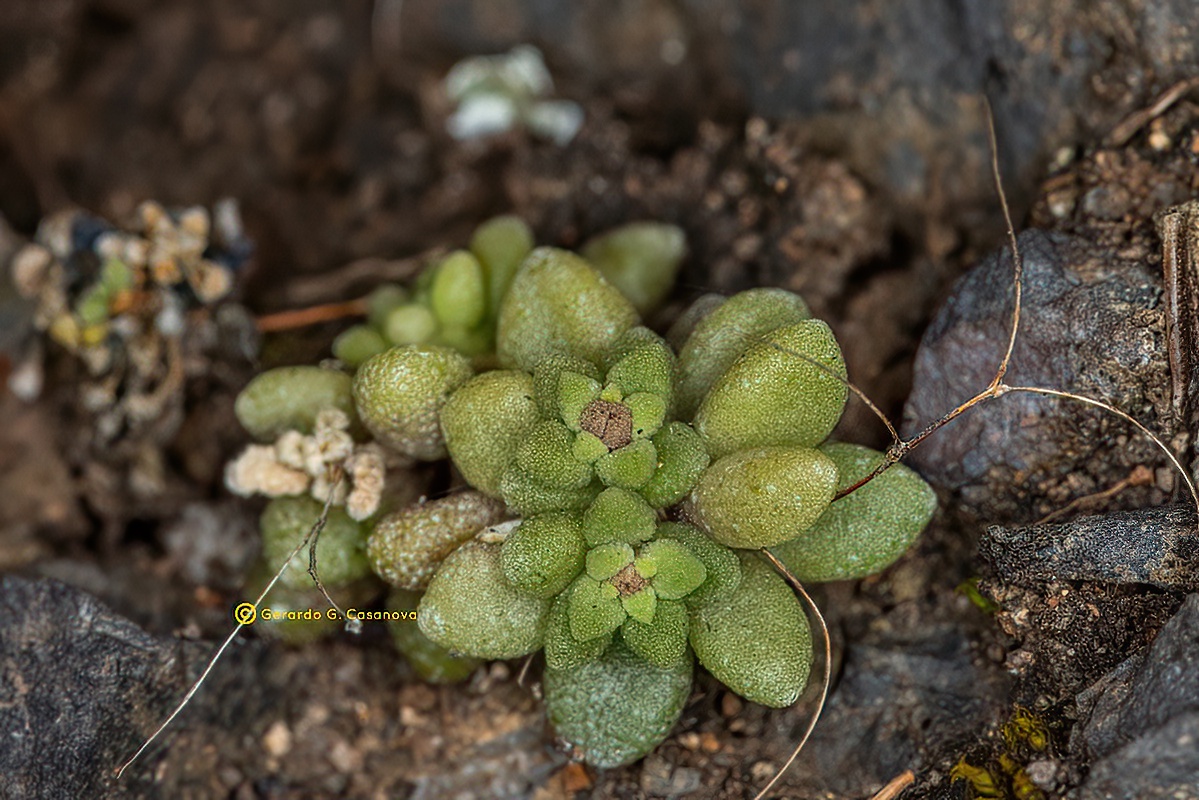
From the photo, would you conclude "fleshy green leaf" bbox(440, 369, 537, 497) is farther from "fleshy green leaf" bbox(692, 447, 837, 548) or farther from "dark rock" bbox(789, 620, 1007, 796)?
"dark rock" bbox(789, 620, 1007, 796)

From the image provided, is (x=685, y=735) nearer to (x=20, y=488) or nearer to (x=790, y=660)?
(x=790, y=660)

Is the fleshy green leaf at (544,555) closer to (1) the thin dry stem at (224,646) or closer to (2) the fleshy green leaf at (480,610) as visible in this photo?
(2) the fleshy green leaf at (480,610)

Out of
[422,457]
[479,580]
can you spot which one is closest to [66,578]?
[422,457]

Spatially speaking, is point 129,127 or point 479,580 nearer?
point 479,580

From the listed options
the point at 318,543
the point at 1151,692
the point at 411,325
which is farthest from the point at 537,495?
the point at 1151,692

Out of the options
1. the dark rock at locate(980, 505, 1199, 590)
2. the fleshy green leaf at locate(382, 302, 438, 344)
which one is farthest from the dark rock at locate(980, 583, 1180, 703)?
the fleshy green leaf at locate(382, 302, 438, 344)

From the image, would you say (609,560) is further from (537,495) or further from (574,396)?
(574,396)

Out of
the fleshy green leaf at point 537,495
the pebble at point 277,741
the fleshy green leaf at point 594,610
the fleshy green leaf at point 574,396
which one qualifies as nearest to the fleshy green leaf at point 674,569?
the fleshy green leaf at point 594,610
